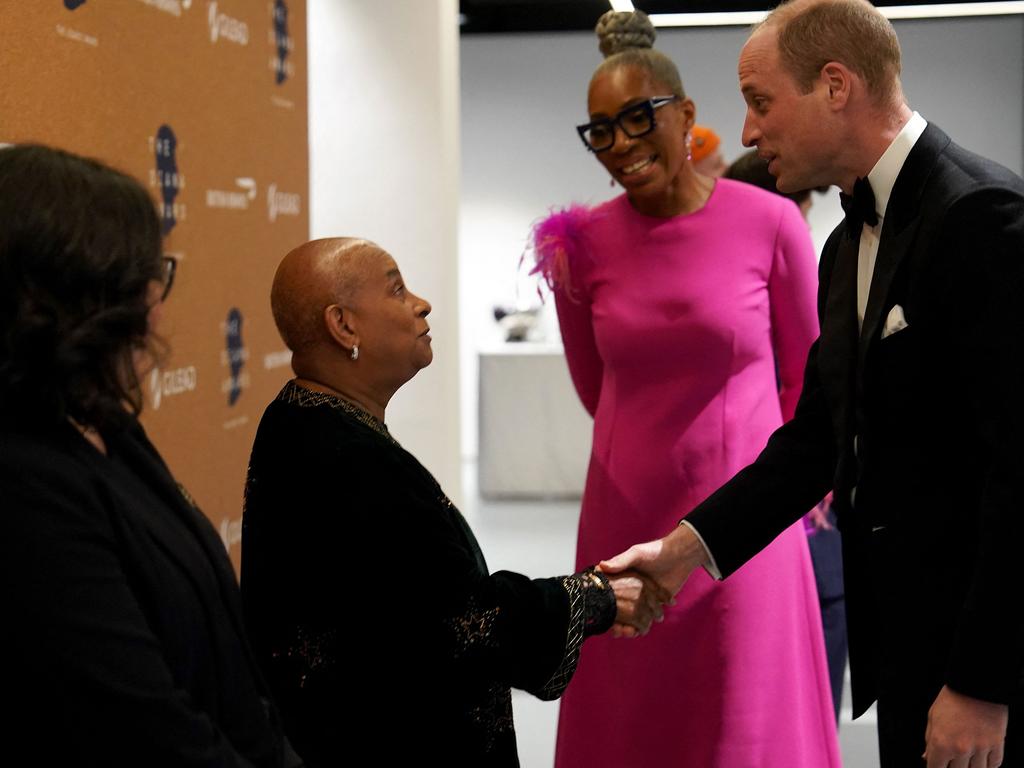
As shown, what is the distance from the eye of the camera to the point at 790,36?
1.93 m

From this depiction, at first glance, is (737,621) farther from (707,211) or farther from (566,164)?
(566,164)

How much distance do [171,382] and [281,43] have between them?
120 cm

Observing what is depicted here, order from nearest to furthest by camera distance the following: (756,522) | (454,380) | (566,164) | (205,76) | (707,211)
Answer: (756,522) < (707,211) < (205,76) < (454,380) < (566,164)

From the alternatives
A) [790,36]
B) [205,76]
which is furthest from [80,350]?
[205,76]

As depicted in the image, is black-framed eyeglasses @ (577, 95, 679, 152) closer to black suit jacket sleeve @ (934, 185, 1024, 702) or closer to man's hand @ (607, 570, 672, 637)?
man's hand @ (607, 570, 672, 637)

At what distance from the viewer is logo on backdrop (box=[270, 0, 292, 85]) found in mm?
3350

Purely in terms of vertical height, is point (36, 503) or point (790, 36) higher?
point (790, 36)

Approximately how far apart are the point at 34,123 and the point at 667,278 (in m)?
1.25

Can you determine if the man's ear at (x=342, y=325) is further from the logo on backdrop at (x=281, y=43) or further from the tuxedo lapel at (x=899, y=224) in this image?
the logo on backdrop at (x=281, y=43)

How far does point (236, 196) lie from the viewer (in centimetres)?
301

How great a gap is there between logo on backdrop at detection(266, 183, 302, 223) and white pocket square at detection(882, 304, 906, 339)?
1.91 metres

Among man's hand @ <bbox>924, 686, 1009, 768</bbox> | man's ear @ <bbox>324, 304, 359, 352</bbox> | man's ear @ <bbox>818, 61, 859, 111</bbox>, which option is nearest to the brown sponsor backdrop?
man's ear @ <bbox>324, 304, 359, 352</bbox>

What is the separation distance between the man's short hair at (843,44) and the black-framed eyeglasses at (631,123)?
71 cm

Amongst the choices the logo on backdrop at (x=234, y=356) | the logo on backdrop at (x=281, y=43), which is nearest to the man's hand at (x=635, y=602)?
the logo on backdrop at (x=234, y=356)
